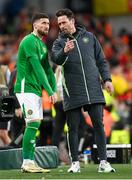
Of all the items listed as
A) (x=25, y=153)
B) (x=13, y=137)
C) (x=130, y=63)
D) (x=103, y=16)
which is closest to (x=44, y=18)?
(x=25, y=153)

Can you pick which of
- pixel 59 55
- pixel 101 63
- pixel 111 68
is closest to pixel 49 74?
pixel 59 55

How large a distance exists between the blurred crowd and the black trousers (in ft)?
9.10

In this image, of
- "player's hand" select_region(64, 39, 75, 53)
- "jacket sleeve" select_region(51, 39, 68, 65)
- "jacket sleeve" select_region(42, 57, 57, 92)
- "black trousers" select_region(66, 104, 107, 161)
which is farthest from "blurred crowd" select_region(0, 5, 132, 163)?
"player's hand" select_region(64, 39, 75, 53)

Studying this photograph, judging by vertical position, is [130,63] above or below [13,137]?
above

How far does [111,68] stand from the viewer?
28.9 metres

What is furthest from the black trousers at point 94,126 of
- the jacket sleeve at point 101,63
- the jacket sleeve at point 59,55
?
the jacket sleeve at point 59,55

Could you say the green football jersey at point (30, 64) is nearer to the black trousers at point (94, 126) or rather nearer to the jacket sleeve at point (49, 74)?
the jacket sleeve at point (49, 74)

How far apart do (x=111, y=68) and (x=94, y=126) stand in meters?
14.3

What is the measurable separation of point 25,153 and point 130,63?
1694cm

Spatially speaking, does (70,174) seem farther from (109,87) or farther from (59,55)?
(59,55)

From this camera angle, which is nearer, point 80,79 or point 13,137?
point 80,79

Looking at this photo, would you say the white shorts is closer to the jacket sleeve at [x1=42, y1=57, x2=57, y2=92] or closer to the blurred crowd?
the jacket sleeve at [x1=42, y1=57, x2=57, y2=92]

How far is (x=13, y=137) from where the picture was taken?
18.6 m

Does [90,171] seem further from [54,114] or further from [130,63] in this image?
[130,63]
